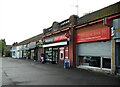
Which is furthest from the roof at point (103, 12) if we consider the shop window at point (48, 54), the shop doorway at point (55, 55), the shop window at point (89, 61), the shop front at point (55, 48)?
the shop window at point (48, 54)

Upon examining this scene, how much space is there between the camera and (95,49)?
25094 mm

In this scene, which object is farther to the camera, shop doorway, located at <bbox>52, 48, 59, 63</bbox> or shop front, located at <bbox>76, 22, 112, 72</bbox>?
shop doorway, located at <bbox>52, 48, 59, 63</bbox>

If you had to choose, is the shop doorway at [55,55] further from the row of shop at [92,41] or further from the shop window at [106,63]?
the shop window at [106,63]

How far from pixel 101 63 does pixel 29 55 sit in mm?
42679

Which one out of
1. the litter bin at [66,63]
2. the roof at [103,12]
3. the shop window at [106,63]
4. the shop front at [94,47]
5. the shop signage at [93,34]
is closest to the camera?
the roof at [103,12]

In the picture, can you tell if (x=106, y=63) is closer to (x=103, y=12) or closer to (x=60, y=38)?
(x=103, y=12)

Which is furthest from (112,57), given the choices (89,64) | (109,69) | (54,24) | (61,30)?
(54,24)

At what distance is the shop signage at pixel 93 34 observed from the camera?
2295 cm

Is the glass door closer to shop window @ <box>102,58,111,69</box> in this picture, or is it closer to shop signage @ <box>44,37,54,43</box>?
shop signage @ <box>44,37,54,43</box>

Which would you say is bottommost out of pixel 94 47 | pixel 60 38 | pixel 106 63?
pixel 106 63

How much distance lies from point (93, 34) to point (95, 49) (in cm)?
143

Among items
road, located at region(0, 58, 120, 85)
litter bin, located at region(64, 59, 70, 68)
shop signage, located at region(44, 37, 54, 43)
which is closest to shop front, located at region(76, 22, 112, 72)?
litter bin, located at region(64, 59, 70, 68)

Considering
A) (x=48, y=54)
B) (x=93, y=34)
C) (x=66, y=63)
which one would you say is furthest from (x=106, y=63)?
(x=48, y=54)

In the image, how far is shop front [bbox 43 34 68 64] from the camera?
35359 millimetres
